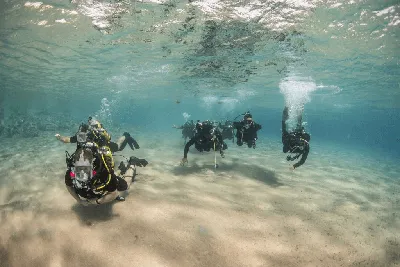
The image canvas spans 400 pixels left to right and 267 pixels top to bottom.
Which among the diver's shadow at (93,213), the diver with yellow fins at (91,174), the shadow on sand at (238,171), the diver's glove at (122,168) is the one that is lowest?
the shadow on sand at (238,171)

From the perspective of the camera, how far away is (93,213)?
5.46 metres

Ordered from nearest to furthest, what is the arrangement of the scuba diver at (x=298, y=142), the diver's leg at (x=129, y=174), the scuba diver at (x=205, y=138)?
the diver's leg at (x=129, y=174) → the scuba diver at (x=298, y=142) → the scuba diver at (x=205, y=138)

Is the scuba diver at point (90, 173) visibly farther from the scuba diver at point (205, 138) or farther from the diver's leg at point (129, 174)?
the scuba diver at point (205, 138)

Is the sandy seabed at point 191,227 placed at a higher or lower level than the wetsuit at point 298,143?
lower

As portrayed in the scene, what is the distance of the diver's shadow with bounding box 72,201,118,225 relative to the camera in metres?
5.25

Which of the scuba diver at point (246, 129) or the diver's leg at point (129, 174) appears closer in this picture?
the diver's leg at point (129, 174)

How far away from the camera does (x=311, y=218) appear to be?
21.4 feet

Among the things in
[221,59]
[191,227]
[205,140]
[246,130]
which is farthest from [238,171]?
[221,59]

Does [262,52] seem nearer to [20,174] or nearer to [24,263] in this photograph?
[20,174]

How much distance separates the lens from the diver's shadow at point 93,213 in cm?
525

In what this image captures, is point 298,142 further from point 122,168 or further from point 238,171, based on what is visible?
point 122,168

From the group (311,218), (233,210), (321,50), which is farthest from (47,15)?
(321,50)

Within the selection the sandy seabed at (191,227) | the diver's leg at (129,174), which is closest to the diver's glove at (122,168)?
→ the diver's leg at (129,174)

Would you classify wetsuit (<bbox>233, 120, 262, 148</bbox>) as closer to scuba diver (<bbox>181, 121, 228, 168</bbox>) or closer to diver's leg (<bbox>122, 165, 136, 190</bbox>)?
scuba diver (<bbox>181, 121, 228, 168</bbox>)
